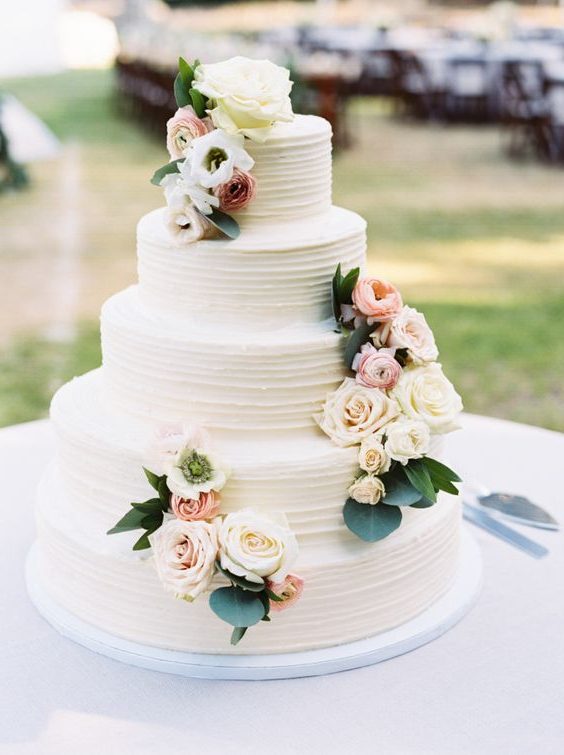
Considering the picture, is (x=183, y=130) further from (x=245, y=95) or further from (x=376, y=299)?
(x=376, y=299)

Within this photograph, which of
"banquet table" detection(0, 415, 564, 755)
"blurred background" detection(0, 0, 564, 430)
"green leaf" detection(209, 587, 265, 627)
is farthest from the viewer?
"blurred background" detection(0, 0, 564, 430)

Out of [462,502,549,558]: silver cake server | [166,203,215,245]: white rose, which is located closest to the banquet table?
[462,502,549,558]: silver cake server

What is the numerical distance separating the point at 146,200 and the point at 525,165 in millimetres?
5115

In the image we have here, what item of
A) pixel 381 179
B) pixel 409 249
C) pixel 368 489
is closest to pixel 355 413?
pixel 368 489

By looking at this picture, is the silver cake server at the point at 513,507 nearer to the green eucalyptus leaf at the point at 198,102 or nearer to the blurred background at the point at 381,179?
the green eucalyptus leaf at the point at 198,102

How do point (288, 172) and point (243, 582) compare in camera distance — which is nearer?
point (243, 582)

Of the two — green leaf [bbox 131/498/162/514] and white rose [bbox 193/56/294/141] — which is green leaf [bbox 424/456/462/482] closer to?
green leaf [bbox 131/498/162/514]

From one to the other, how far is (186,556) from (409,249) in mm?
8432

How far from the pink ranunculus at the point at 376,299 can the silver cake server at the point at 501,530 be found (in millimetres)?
821

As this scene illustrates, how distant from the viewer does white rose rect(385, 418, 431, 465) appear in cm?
252

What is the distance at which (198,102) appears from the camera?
2.56m

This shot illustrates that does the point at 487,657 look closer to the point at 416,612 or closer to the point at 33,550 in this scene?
the point at 416,612

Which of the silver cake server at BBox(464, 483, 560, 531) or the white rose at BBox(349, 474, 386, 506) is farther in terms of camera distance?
the silver cake server at BBox(464, 483, 560, 531)

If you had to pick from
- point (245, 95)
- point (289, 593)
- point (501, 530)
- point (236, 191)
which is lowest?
point (501, 530)
